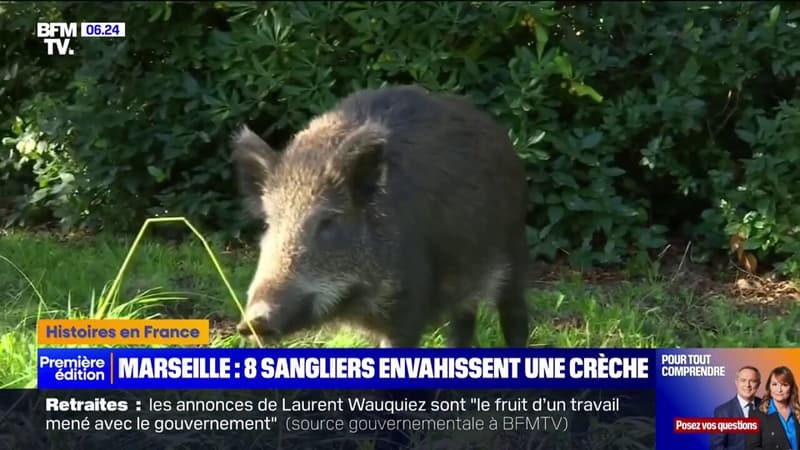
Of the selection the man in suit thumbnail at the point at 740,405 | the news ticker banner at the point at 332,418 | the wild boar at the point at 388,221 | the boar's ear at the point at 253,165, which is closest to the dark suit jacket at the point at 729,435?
the man in suit thumbnail at the point at 740,405

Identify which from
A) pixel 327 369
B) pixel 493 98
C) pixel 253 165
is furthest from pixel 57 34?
pixel 327 369

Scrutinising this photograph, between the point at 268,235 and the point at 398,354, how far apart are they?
68 cm

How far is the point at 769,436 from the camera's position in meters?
4.02

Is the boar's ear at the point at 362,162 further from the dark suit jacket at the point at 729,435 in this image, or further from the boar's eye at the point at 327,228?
the dark suit jacket at the point at 729,435

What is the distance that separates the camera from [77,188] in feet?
24.2

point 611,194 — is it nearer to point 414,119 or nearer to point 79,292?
point 414,119

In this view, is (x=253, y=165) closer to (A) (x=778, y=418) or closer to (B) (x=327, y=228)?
(B) (x=327, y=228)

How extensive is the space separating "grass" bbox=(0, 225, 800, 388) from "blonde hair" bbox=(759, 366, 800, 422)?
4.66ft

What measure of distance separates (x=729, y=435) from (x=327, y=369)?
147cm

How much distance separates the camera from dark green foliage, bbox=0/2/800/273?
6906 millimetres

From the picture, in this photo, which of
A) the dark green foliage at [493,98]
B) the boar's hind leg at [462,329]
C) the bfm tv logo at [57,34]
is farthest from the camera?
the bfm tv logo at [57,34]

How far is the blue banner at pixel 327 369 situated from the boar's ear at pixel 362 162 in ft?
2.08

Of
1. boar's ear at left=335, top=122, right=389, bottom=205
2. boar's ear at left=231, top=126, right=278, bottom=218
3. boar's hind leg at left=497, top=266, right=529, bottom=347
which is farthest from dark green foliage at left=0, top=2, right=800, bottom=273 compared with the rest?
boar's ear at left=335, top=122, right=389, bottom=205

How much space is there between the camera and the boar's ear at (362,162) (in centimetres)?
442
